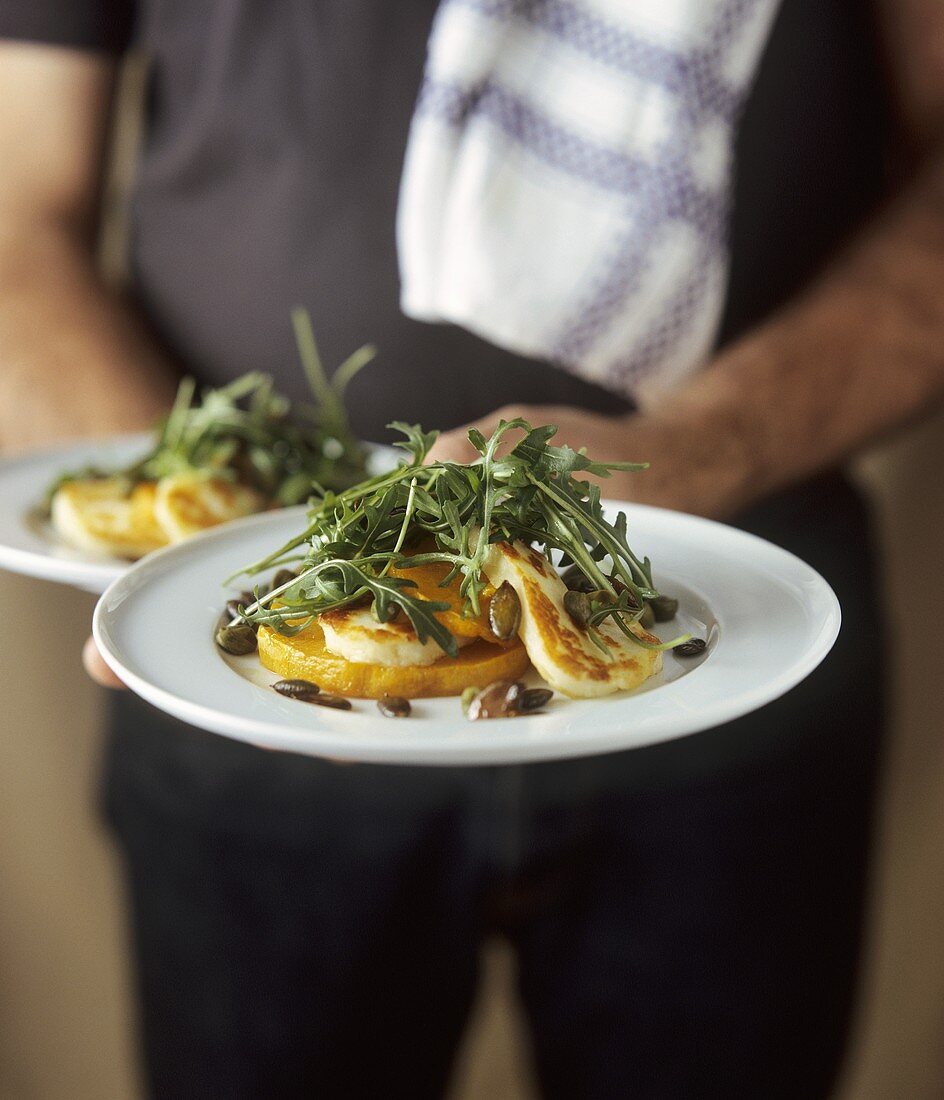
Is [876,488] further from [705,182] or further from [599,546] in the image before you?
[599,546]

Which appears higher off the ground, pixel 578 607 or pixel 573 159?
pixel 573 159

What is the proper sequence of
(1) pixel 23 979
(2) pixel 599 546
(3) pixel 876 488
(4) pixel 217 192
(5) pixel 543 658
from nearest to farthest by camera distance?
(5) pixel 543 658, (2) pixel 599 546, (4) pixel 217 192, (3) pixel 876 488, (1) pixel 23 979

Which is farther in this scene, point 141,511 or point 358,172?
point 358,172

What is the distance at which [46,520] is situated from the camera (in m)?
1.57

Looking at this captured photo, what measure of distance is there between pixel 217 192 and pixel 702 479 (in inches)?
41.7

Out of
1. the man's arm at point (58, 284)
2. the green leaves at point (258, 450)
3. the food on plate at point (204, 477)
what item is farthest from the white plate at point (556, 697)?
the man's arm at point (58, 284)

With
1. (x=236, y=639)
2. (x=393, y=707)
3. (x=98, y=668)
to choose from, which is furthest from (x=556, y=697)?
(x=98, y=668)

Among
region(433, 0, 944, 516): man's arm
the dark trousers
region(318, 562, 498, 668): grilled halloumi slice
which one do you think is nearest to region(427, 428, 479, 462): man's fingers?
region(318, 562, 498, 668): grilled halloumi slice

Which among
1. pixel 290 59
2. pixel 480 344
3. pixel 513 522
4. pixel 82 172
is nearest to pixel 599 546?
pixel 513 522

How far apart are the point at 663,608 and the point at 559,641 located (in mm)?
159

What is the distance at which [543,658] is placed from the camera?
37.4 inches

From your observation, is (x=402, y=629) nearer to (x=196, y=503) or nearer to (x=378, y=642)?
(x=378, y=642)

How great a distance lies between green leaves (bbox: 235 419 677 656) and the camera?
1006 mm

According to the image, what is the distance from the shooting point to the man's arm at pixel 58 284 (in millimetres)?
2078
